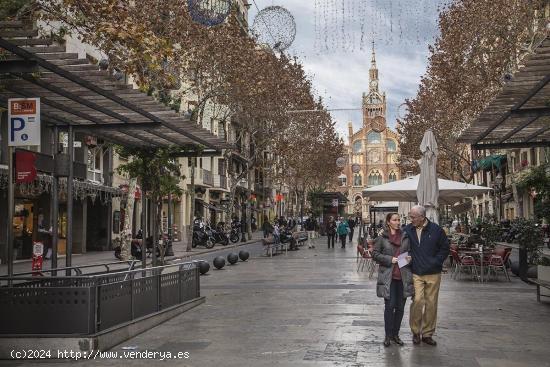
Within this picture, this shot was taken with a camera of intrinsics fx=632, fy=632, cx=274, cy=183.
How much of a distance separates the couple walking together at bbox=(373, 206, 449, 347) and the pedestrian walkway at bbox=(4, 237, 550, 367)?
0.28 m

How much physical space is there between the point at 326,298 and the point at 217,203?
4491cm

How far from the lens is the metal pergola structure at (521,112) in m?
8.21

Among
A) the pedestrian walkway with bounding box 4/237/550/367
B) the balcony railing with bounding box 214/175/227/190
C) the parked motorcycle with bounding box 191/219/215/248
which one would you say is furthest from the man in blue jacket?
the balcony railing with bounding box 214/175/227/190

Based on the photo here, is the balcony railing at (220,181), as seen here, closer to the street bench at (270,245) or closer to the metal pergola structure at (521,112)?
the street bench at (270,245)

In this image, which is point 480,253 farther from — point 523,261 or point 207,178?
point 207,178

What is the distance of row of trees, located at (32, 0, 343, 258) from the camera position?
1075cm

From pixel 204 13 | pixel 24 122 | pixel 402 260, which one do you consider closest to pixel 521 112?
pixel 402 260

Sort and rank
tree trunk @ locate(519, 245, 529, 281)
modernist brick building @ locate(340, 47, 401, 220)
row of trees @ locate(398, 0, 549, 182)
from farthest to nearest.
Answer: modernist brick building @ locate(340, 47, 401, 220) < row of trees @ locate(398, 0, 549, 182) < tree trunk @ locate(519, 245, 529, 281)

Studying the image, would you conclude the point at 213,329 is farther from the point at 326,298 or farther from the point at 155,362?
the point at 326,298

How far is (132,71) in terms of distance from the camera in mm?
10586

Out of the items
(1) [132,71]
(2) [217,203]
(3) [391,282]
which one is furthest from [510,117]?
(2) [217,203]

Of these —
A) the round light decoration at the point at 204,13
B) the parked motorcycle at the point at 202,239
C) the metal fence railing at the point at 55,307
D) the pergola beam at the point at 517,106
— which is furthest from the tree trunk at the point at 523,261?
the parked motorcycle at the point at 202,239

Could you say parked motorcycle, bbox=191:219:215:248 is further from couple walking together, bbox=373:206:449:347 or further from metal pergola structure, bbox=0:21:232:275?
couple walking together, bbox=373:206:449:347

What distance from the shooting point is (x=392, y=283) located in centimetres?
800
